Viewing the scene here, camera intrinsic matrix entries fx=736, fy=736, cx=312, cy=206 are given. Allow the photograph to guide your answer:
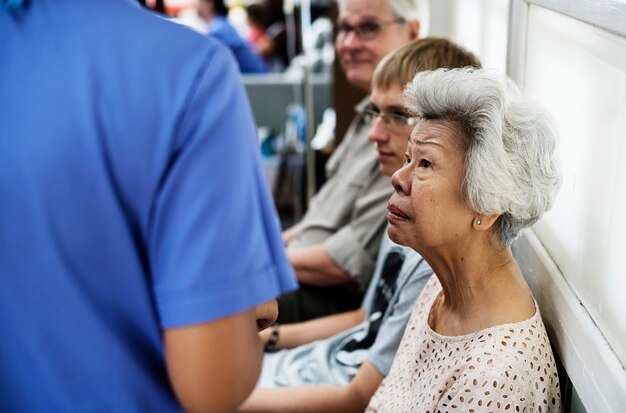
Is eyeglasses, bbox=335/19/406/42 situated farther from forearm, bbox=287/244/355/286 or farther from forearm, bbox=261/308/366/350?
forearm, bbox=261/308/366/350

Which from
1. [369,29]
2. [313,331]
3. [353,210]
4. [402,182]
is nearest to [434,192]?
[402,182]

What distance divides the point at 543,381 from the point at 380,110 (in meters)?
0.90

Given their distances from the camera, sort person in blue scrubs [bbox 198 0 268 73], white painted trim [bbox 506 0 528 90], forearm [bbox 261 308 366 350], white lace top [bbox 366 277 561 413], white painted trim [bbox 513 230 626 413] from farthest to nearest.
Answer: person in blue scrubs [bbox 198 0 268 73] → forearm [bbox 261 308 366 350] → white painted trim [bbox 506 0 528 90] → white lace top [bbox 366 277 561 413] → white painted trim [bbox 513 230 626 413]

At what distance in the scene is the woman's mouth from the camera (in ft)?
4.29

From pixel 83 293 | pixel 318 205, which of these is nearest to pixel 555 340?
pixel 83 293

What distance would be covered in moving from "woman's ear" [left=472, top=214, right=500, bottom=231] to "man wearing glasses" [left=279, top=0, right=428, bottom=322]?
0.85 meters

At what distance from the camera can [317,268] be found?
88.4 inches

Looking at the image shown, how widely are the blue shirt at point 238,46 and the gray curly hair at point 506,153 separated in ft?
13.4

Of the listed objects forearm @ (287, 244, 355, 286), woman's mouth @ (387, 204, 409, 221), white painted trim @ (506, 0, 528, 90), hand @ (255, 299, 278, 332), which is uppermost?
white painted trim @ (506, 0, 528, 90)

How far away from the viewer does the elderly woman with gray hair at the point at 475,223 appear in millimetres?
1142

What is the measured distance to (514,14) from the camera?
1581mm

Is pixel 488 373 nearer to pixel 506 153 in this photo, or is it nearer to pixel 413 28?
pixel 506 153

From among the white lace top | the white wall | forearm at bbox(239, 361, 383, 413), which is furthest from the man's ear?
the white lace top

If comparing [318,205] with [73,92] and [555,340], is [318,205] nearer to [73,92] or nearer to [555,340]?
[555,340]
